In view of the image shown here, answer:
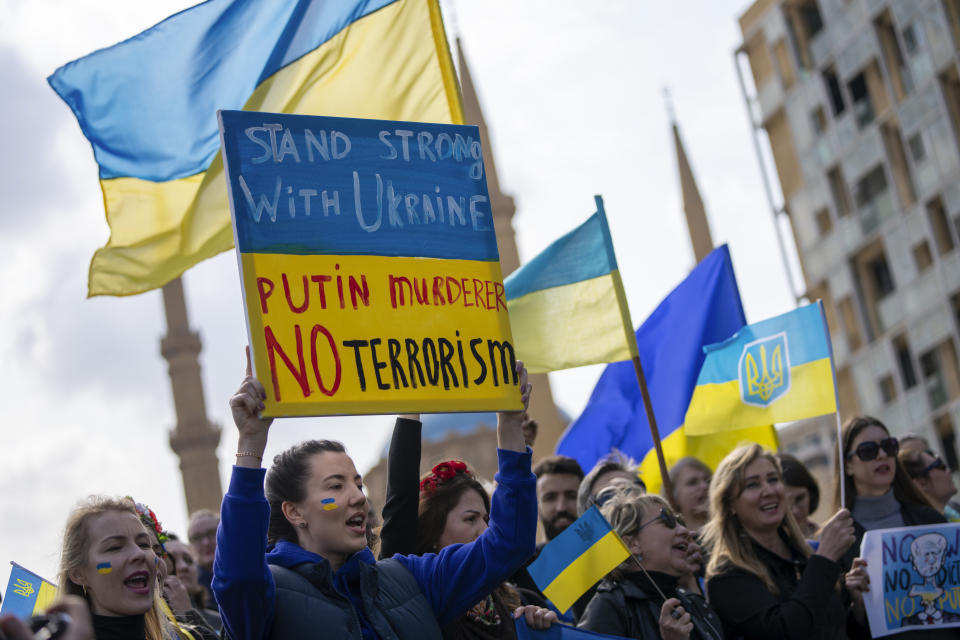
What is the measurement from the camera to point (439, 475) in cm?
538

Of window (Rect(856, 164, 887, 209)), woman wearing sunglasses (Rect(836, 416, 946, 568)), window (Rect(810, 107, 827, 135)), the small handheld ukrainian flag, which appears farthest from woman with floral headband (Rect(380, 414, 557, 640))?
window (Rect(810, 107, 827, 135))

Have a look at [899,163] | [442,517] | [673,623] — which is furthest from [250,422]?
[899,163]

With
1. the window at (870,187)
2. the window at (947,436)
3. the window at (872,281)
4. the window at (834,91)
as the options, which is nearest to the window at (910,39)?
the window at (870,187)

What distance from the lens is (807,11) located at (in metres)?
36.8

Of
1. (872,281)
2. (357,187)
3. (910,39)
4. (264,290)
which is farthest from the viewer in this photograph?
(872,281)

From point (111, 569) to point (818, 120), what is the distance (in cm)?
3372

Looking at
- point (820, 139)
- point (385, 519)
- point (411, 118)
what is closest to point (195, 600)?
point (385, 519)

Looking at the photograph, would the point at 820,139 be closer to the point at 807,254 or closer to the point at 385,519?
the point at 807,254

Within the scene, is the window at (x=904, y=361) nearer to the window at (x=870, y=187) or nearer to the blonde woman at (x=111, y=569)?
the window at (x=870, y=187)

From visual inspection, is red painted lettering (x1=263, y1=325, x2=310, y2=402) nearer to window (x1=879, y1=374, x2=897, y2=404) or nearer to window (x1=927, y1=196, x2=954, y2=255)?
window (x1=927, y1=196, x2=954, y2=255)

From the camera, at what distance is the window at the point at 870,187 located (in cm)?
3383

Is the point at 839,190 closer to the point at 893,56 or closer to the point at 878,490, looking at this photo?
the point at 893,56

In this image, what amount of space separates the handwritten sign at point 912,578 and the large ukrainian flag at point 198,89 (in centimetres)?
311

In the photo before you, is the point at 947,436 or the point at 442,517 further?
the point at 947,436
